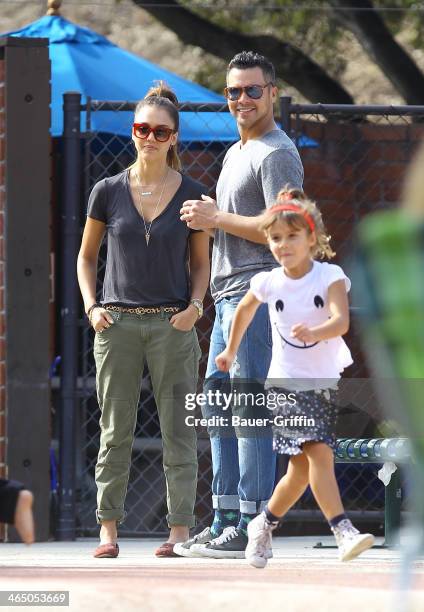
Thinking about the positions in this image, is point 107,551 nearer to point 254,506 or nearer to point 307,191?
Result: point 254,506

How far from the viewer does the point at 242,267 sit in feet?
17.6

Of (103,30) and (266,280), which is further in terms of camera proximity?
(103,30)

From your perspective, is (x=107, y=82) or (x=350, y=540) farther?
(x=107, y=82)

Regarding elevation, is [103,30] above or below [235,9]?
above

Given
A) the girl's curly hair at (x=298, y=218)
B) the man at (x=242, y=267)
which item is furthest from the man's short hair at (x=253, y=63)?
the girl's curly hair at (x=298, y=218)

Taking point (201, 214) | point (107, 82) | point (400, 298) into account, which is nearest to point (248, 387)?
point (201, 214)

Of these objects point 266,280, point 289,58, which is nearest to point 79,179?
point 266,280

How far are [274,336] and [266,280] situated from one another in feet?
0.64

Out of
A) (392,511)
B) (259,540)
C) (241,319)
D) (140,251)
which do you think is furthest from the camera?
(392,511)

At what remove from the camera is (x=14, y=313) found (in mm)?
6586

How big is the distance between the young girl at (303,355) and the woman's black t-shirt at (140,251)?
89cm

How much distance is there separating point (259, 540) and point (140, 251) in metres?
1.37

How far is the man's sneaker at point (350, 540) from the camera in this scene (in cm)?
448

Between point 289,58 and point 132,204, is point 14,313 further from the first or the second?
point 289,58
